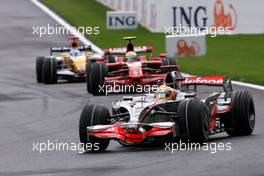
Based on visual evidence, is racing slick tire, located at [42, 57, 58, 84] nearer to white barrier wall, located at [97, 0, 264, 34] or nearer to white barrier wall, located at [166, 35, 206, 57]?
white barrier wall, located at [166, 35, 206, 57]

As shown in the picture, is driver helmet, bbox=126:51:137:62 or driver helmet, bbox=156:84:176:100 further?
driver helmet, bbox=126:51:137:62

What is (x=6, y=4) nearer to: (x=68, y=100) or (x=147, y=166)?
(x=68, y=100)

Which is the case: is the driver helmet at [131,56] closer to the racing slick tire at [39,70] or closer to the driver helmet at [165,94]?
the racing slick tire at [39,70]

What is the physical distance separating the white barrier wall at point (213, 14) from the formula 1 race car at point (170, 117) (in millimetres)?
22933

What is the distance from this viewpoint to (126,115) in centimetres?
Result: 1562

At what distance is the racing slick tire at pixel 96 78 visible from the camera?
2523cm

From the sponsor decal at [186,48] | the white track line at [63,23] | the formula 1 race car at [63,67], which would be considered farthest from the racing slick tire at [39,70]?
the white track line at [63,23]

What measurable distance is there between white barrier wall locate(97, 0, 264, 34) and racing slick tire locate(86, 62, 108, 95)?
14.8 metres

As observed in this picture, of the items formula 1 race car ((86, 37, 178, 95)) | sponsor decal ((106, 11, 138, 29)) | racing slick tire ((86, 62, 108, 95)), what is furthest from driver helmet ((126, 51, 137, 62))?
sponsor decal ((106, 11, 138, 29))

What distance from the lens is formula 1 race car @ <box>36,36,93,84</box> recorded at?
29172 millimetres

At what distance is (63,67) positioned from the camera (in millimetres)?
30078

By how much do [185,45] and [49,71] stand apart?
5688 mm

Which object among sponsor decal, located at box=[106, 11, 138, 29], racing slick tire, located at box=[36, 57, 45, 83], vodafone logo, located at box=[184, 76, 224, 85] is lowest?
racing slick tire, located at box=[36, 57, 45, 83]

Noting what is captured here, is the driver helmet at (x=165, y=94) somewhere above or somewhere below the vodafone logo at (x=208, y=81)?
below
